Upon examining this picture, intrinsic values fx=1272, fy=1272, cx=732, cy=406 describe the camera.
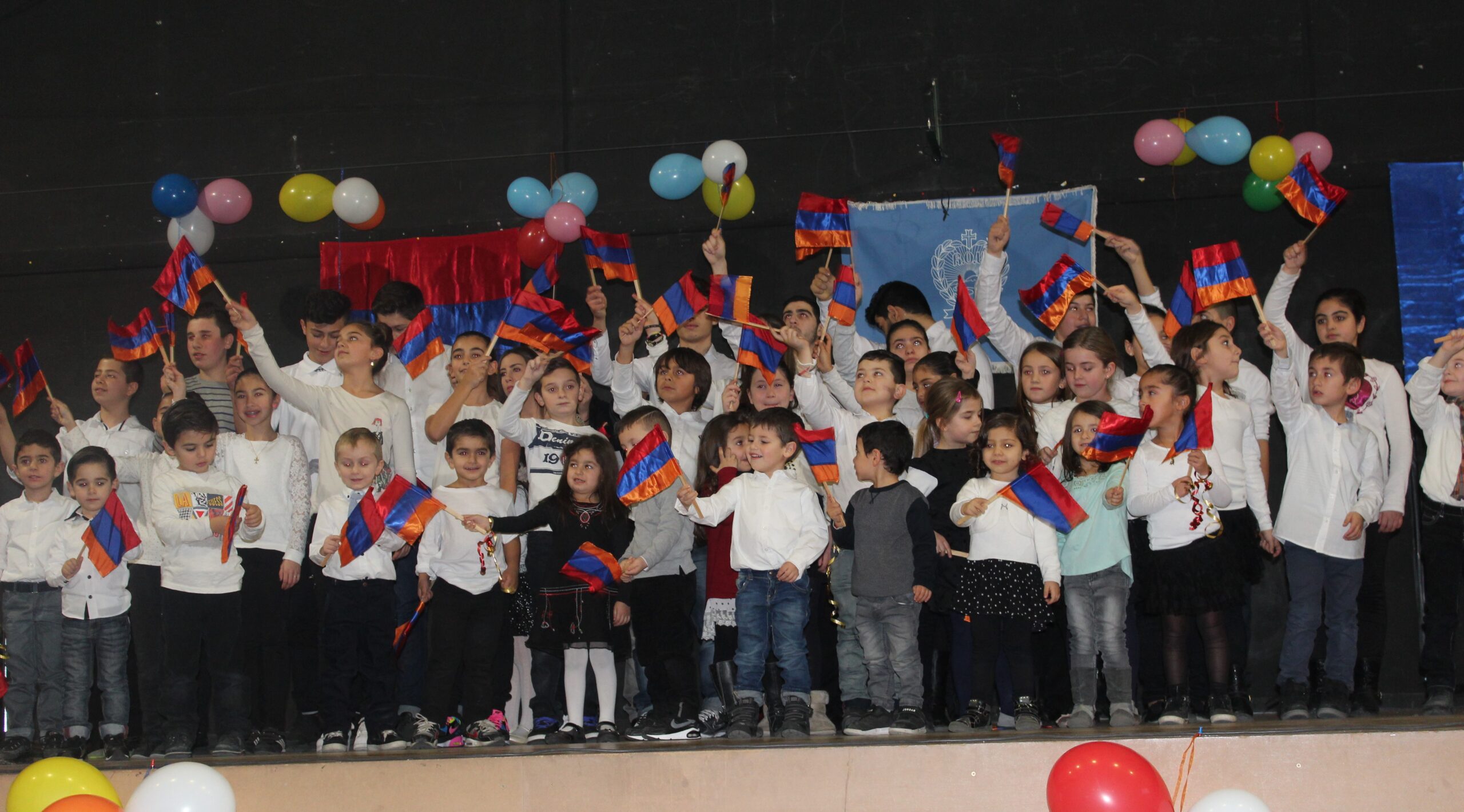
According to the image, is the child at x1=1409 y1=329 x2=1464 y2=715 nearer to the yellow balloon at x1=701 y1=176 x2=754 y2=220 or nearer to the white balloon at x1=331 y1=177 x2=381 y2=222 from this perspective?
the yellow balloon at x1=701 y1=176 x2=754 y2=220

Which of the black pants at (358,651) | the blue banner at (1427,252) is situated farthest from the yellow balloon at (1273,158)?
the black pants at (358,651)

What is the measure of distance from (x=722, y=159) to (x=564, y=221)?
29.8 inches

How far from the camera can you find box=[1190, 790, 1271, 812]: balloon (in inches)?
105

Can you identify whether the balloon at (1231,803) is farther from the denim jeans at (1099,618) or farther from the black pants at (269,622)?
the black pants at (269,622)

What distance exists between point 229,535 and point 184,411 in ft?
1.58

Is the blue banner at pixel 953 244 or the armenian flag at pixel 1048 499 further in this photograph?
the blue banner at pixel 953 244

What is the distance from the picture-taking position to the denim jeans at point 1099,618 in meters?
4.05

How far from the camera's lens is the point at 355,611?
4375 mm

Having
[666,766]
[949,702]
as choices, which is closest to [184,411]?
[666,766]

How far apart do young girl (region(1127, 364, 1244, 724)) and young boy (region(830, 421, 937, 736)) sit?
2.42 ft

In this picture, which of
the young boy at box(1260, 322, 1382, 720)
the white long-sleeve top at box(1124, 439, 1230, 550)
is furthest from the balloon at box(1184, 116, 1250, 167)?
the white long-sleeve top at box(1124, 439, 1230, 550)

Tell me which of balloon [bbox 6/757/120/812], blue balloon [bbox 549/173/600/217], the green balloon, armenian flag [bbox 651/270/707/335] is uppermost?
blue balloon [bbox 549/173/600/217]

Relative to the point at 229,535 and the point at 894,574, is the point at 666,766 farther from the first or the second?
the point at 229,535

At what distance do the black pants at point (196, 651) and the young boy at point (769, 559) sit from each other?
164 centimetres
